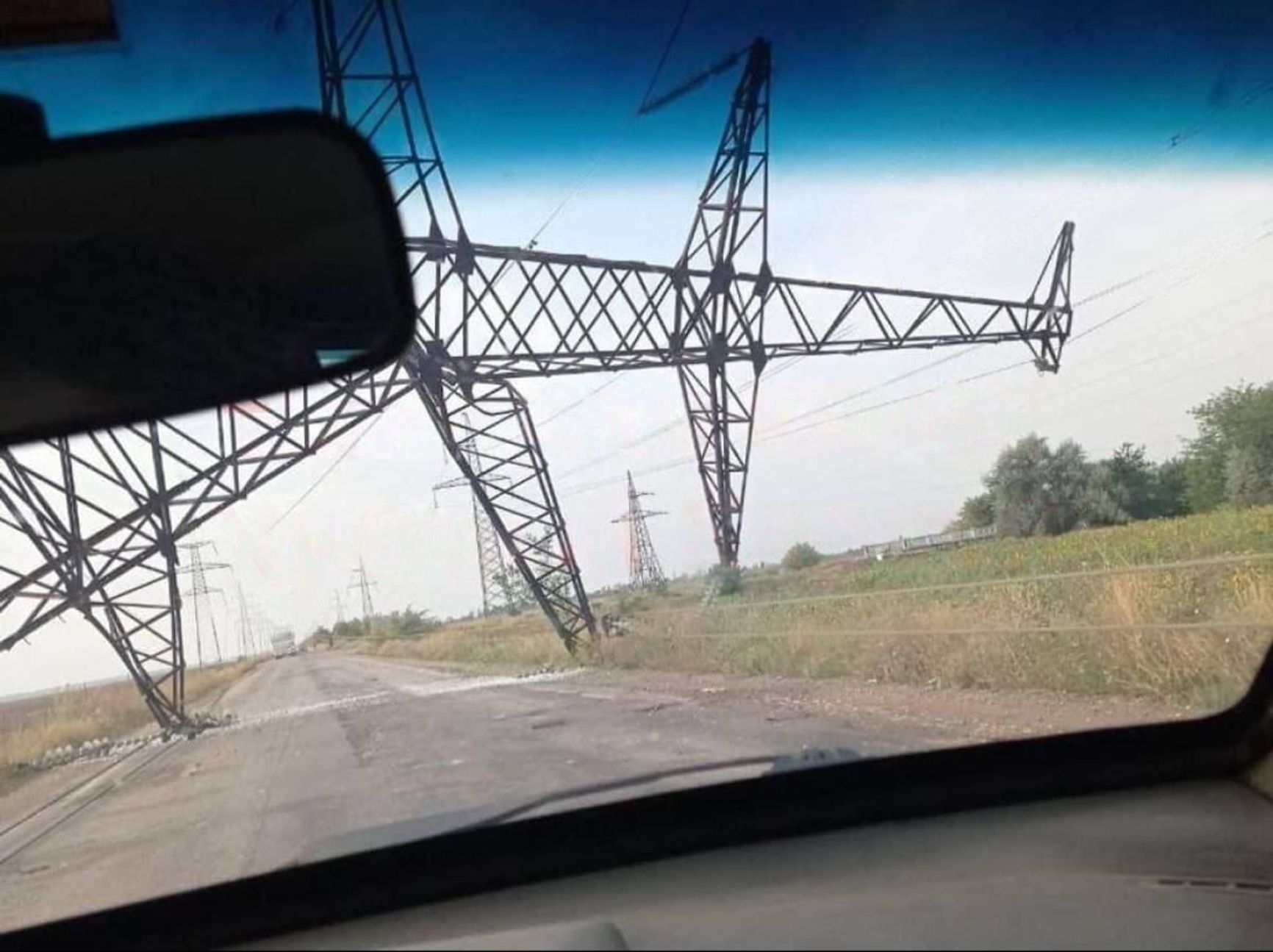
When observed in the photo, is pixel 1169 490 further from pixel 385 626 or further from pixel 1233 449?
pixel 385 626

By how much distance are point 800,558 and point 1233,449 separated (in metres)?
2.61

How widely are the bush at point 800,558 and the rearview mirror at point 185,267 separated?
5470 mm

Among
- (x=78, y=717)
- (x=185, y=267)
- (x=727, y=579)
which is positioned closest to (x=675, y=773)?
(x=185, y=267)

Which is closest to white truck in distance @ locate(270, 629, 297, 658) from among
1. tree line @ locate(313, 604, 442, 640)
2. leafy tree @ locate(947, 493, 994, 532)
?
tree line @ locate(313, 604, 442, 640)

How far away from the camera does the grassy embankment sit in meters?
7.46

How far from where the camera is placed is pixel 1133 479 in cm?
864

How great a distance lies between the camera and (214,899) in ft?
13.5

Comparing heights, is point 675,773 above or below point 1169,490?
below

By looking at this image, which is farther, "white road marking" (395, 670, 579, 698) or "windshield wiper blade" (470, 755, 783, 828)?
"white road marking" (395, 670, 579, 698)

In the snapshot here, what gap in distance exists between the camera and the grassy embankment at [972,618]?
7.46 meters

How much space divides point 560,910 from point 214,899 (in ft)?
3.31

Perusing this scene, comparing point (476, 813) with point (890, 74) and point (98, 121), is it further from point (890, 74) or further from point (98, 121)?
point (890, 74)

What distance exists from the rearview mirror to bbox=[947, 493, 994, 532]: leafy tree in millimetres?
5773

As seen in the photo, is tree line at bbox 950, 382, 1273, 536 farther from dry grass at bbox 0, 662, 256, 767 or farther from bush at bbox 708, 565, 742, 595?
dry grass at bbox 0, 662, 256, 767
